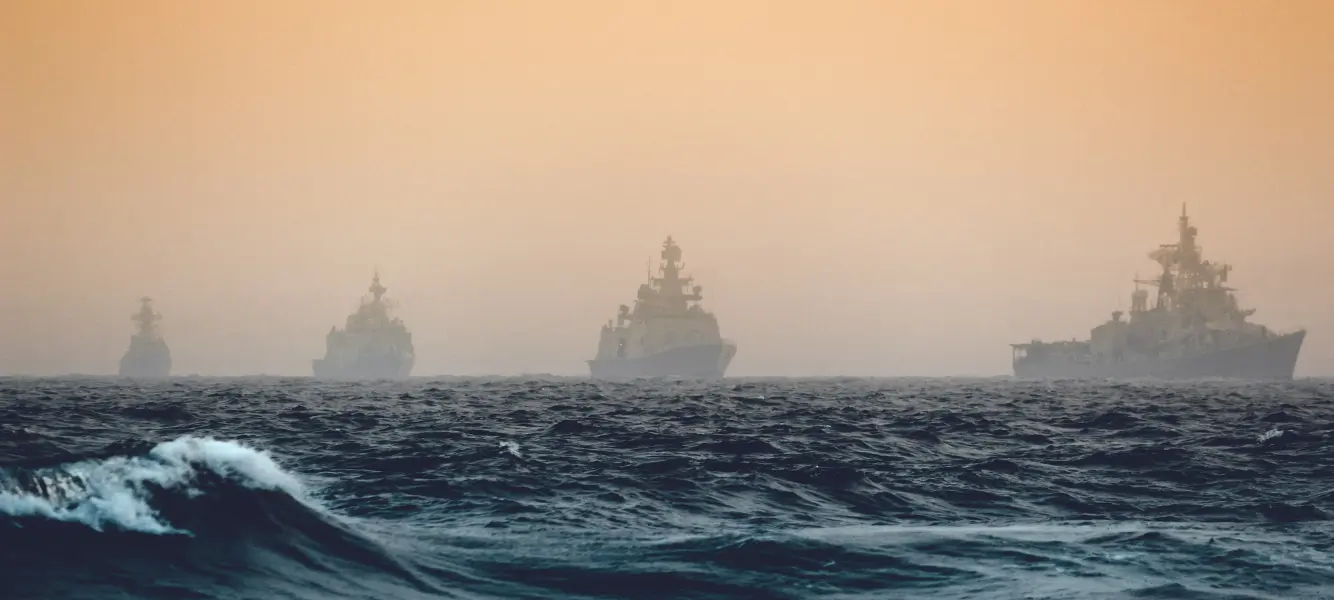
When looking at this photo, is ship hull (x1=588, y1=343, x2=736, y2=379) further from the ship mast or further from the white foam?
the white foam

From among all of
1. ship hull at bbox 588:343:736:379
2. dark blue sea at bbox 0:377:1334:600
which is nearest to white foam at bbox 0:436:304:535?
dark blue sea at bbox 0:377:1334:600

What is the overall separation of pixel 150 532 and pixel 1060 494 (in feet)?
39.9

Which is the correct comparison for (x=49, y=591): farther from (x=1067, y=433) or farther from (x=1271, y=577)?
(x=1067, y=433)

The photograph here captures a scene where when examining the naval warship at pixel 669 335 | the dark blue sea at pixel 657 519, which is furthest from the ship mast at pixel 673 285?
the dark blue sea at pixel 657 519

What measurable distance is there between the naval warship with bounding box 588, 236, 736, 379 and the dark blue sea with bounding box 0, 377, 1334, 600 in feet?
511

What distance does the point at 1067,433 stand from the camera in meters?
29.5

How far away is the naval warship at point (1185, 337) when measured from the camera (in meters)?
148

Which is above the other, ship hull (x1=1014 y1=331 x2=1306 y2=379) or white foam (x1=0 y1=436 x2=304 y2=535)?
ship hull (x1=1014 y1=331 x2=1306 y2=379)

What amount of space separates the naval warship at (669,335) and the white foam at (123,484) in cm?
16559

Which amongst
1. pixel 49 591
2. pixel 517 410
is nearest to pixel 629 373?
pixel 517 410

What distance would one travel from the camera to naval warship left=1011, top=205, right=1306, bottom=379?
487 feet

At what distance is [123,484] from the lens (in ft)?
39.9

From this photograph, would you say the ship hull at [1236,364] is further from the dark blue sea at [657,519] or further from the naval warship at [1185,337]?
the dark blue sea at [657,519]

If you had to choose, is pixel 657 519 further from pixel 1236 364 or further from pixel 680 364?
pixel 680 364
